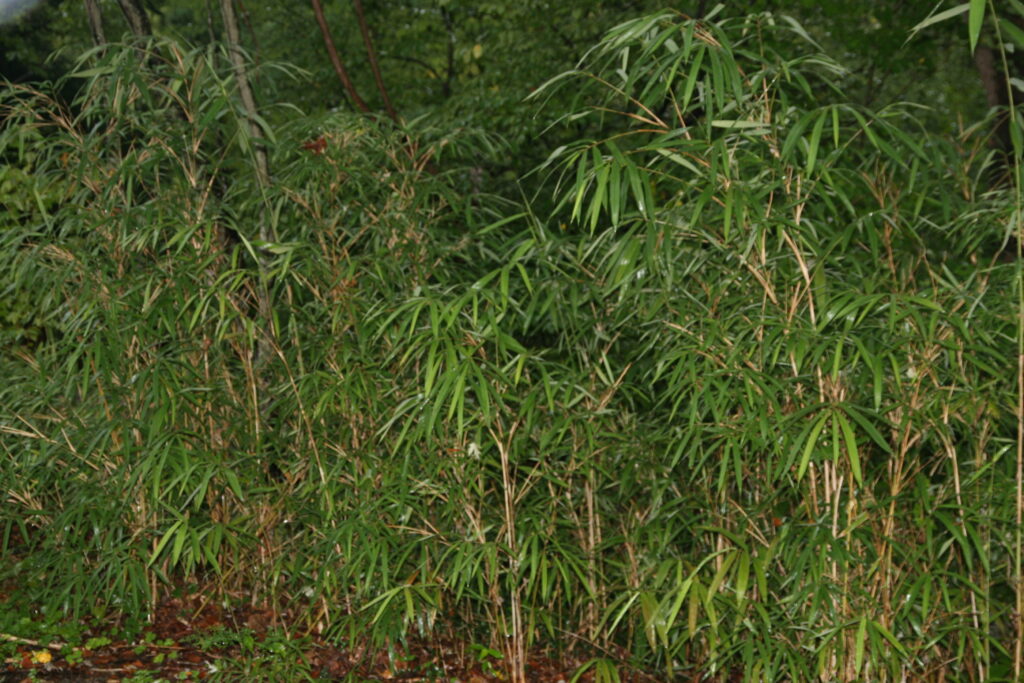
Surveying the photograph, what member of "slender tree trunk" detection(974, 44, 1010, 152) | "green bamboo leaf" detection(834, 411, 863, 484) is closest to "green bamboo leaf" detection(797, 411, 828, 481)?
"green bamboo leaf" detection(834, 411, 863, 484)

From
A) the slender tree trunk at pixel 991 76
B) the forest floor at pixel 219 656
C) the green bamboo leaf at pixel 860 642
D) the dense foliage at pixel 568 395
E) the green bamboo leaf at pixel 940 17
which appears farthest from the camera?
the slender tree trunk at pixel 991 76

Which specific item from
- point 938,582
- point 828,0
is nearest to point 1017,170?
point 938,582

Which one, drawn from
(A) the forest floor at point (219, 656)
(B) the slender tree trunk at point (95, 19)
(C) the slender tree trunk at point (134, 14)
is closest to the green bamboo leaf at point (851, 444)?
(A) the forest floor at point (219, 656)

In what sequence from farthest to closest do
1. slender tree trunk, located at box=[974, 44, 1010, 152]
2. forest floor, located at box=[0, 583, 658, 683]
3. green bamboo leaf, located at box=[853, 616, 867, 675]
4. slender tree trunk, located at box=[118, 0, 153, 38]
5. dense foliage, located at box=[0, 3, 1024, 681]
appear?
slender tree trunk, located at box=[974, 44, 1010, 152], slender tree trunk, located at box=[118, 0, 153, 38], forest floor, located at box=[0, 583, 658, 683], dense foliage, located at box=[0, 3, 1024, 681], green bamboo leaf, located at box=[853, 616, 867, 675]

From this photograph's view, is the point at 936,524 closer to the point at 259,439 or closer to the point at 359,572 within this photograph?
the point at 359,572

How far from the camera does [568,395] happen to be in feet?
9.30

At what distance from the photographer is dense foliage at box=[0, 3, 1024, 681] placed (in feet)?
8.27

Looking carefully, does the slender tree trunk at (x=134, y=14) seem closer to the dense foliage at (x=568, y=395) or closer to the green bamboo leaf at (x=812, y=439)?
the dense foliage at (x=568, y=395)

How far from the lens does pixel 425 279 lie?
10.6 ft

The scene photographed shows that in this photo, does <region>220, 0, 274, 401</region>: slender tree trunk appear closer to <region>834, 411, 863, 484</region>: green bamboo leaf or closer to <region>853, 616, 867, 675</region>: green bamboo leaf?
<region>834, 411, 863, 484</region>: green bamboo leaf

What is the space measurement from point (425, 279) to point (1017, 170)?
173 cm

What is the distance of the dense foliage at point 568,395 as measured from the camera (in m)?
2.52

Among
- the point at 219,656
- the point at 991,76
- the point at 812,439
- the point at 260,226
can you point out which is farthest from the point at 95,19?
the point at 991,76

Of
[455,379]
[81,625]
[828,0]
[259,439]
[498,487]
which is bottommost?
[81,625]
